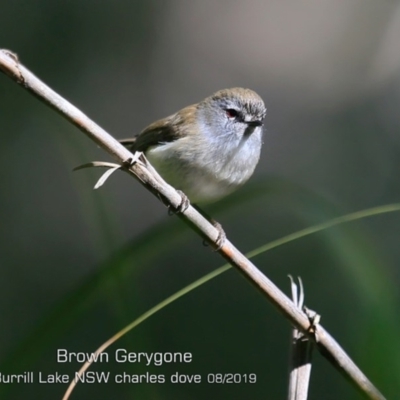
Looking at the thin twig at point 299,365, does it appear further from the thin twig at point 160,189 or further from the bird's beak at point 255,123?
the bird's beak at point 255,123

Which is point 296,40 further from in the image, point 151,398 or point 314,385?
point 151,398

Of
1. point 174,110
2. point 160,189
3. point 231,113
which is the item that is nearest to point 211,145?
point 231,113

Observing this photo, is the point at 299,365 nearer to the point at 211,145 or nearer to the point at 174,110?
the point at 211,145

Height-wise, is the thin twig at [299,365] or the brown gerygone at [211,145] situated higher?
the brown gerygone at [211,145]

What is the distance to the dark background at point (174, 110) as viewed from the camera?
11.3 ft

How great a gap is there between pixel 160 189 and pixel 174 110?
11.6 ft

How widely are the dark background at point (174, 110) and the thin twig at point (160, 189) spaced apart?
1352mm

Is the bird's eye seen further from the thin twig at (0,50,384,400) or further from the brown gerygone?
the thin twig at (0,50,384,400)

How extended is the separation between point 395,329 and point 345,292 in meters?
2.96

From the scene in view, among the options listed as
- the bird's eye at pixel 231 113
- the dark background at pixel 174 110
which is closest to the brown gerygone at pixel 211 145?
the bird's eye at pixel 231 113

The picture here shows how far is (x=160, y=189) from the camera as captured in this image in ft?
3.23

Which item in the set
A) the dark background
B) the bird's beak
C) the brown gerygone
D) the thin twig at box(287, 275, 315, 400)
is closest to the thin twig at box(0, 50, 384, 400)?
the thin twig at box(287, 275, 315, 400)

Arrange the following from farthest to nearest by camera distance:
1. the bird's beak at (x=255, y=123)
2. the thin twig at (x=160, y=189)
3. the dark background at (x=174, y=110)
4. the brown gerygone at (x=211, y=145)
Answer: the dark background at (x=174, y=110) → the bird's beak at (x=255, y=123) → the brown gerygone at (x=211, y=145) → the thin twig at (x=160, y=189)

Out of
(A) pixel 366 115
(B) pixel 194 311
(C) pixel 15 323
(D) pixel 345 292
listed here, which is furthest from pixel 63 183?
(A) pixel 366 115
